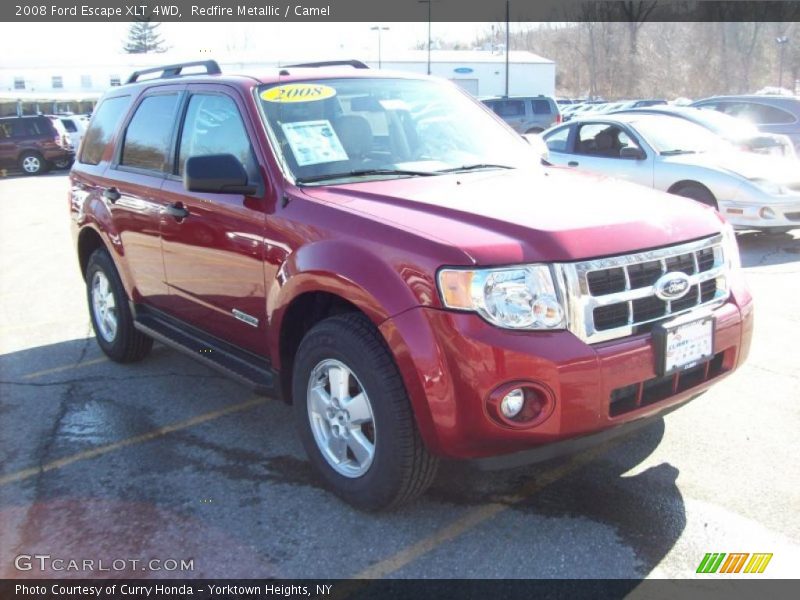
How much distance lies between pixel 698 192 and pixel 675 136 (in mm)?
1053

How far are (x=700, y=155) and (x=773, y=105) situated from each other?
6.07 m

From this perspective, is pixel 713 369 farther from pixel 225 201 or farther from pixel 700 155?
pixel 700 155

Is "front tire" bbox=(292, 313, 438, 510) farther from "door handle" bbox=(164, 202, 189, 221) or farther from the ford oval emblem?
"door handle" bbox=(164, 202, 189, 221)

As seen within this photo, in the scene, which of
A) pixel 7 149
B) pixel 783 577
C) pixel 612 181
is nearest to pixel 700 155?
pixel 612 181

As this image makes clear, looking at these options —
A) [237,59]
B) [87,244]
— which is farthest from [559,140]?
[237,59]

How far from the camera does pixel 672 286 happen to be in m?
3.11

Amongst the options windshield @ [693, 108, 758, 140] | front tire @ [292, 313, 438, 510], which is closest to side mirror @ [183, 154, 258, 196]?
front tire @ [292, 313, 438, 510]

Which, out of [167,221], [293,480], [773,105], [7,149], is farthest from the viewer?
[7,149]

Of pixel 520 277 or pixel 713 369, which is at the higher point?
pixel 520 277

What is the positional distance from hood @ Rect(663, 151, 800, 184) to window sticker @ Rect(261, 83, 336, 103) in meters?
6.31

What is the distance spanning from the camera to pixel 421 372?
2.91 m

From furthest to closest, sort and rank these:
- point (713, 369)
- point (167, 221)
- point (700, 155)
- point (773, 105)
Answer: point (773, 105) < point (700, 155) < point (167, 221) < point (713, 369)

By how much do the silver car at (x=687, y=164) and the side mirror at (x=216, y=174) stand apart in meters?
5.18

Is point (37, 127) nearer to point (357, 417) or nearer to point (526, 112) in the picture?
point (526, 112)
